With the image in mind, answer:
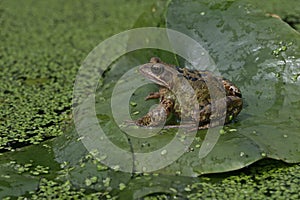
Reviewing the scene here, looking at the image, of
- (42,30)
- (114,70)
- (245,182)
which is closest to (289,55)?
(245,182)

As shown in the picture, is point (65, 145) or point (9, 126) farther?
point (9, 126)

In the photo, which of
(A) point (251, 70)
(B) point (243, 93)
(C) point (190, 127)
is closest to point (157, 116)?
(C) point (190, 127)

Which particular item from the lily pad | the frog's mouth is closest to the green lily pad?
the lily pad

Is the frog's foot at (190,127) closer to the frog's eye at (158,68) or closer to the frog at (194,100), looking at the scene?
the frog at (194,100)

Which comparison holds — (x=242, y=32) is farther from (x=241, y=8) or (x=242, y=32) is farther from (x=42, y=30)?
(x=42, y=30)

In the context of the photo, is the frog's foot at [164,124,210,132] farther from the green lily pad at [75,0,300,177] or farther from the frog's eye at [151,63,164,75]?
the frog's eye at [151,63,164,75]

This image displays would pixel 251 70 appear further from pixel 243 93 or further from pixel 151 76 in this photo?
pixel 151 76
